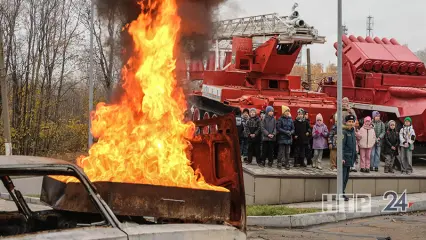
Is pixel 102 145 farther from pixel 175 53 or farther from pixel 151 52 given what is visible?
pixel 175 53

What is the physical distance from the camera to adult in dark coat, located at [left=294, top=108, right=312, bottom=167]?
13641mm

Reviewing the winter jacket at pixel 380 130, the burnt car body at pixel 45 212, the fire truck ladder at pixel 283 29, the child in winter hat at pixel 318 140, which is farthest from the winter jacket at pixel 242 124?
the burnt car body at pixel 45 212

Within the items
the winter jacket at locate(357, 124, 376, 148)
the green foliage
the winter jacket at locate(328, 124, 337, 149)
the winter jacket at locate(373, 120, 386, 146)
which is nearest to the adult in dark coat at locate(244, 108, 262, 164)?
the winter jacket at locate(328, 124, 337, 149)

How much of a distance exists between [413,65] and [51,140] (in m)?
18.8

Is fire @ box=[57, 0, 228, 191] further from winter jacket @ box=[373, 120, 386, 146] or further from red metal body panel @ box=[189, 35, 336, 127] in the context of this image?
red metal body panel @ box=[189, 35, 336, 127]

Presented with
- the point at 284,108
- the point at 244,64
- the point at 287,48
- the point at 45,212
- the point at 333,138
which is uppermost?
the point at 287,48

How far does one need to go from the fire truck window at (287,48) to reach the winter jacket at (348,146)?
5783 millimetres

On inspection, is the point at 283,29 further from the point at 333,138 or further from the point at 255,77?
the point at 333,138

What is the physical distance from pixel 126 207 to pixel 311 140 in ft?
34.1

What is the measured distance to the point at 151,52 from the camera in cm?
663

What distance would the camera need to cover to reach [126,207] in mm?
4297

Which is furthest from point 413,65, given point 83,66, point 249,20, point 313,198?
point 83,66

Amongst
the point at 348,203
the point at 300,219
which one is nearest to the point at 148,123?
the point at 300,219

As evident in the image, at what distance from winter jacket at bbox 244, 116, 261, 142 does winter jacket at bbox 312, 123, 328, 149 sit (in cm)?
139
